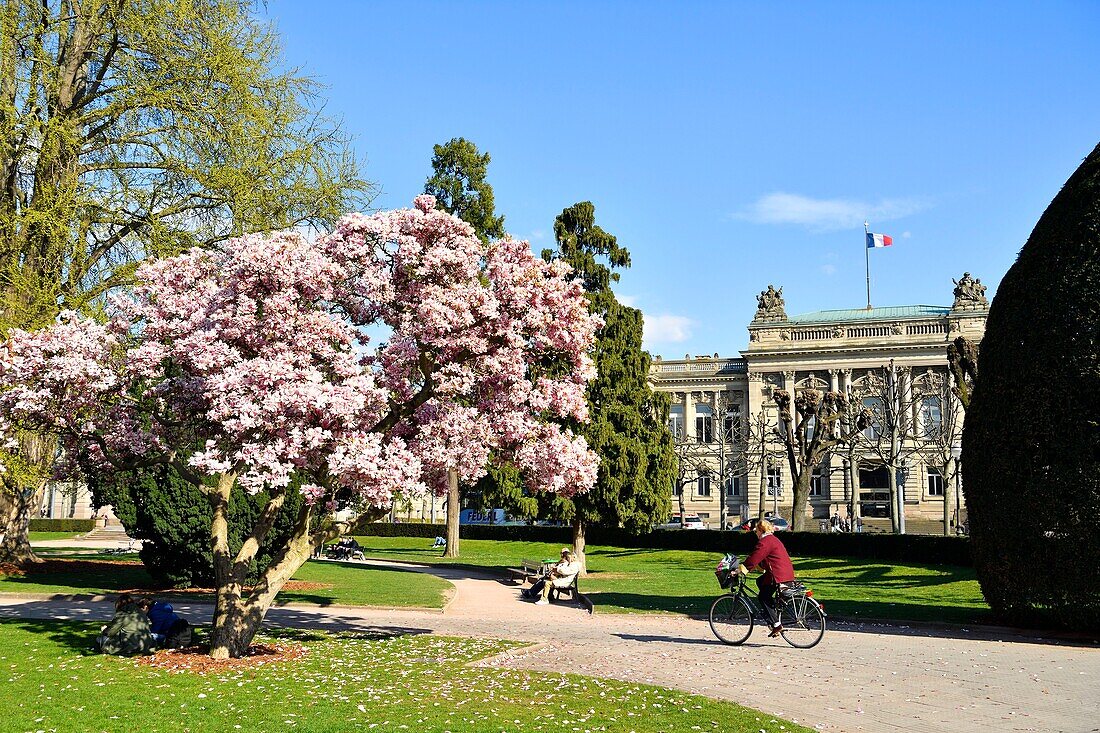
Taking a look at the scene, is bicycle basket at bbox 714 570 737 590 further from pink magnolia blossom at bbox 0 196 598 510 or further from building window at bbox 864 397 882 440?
building window at bbox 864 397 882 440

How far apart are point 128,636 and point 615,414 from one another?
20.9 meters

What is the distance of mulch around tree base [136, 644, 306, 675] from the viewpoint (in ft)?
38.3

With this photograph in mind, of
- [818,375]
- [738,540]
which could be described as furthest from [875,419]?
[818,375]

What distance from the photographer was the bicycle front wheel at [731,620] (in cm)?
1454

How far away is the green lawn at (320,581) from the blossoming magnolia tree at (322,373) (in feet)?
26.6

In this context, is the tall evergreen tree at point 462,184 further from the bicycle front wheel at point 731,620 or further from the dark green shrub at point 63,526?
the dark green shrub at point 63,526

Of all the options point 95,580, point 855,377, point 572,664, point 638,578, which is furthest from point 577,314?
point 855,377

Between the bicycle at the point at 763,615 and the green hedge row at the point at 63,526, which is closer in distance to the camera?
the bicycle at the point at 763,615

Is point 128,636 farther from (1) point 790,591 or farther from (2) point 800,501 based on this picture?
(2) point 800,501

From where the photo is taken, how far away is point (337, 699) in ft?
32.4

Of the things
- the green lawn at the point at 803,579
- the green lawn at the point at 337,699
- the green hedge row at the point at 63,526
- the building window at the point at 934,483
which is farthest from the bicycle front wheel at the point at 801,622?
the building window at the point at 934,483

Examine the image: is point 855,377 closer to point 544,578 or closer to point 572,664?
point 544,578

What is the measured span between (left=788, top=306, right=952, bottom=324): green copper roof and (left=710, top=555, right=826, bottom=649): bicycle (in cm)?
7393

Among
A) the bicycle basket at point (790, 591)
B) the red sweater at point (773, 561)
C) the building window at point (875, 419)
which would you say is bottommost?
the bicycle basket at point (790, 591)
